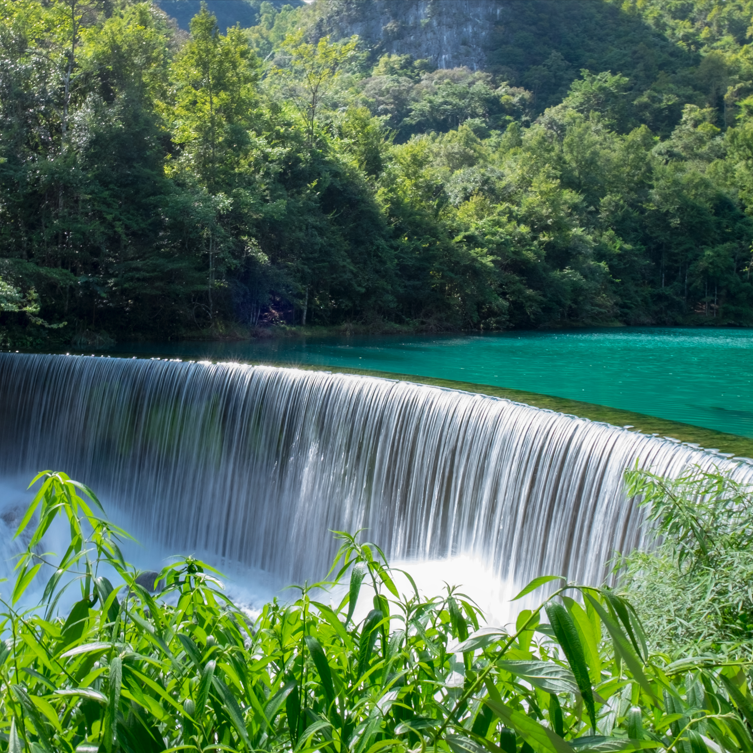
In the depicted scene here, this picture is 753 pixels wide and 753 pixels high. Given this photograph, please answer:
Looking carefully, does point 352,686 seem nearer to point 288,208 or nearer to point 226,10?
point 288,208

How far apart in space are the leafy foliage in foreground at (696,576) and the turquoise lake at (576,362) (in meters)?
6.77

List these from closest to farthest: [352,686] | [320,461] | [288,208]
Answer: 1. [352,686]
2. [320,461]
3. [288,208]

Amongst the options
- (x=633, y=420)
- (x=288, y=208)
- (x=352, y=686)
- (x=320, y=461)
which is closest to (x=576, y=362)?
(x=320, y=461)

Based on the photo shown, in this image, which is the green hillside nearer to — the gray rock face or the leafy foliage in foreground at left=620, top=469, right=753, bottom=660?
the gray rock face

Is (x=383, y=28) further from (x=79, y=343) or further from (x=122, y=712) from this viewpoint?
(x=122, y=712)

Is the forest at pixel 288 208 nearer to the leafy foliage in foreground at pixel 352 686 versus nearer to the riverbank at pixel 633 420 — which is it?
the riverbank at pixel 633 420

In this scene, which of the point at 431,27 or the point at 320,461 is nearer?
the point at 320,461

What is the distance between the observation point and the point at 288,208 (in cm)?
2177

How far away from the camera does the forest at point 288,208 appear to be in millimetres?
17125

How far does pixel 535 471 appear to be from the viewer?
7352 mm

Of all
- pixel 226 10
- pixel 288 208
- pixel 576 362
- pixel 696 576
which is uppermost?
pixel 226 10

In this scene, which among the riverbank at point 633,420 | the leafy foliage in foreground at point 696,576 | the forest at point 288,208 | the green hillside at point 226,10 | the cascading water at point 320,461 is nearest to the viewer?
the leafy foliage in foreground at point 696,576

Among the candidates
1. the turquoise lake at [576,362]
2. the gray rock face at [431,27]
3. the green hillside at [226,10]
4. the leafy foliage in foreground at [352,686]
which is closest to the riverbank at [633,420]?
the turquoise lake at [576,362]

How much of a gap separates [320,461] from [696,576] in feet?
24.1
